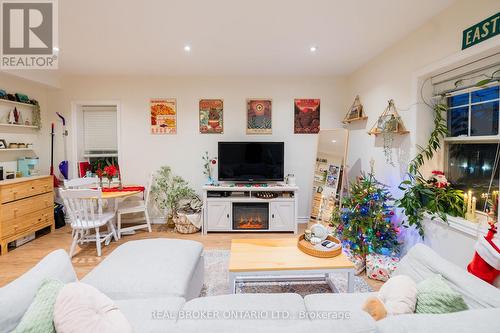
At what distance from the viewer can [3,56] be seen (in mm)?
2830

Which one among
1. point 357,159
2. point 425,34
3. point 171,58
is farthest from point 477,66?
point 171,58

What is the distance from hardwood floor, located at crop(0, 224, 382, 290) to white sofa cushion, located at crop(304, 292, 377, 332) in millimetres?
1211

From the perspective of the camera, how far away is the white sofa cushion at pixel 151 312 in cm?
107

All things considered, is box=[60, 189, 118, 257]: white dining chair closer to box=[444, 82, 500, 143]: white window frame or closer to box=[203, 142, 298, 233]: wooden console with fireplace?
box=[203, 142, 298, 233]: wooden console with fireplace

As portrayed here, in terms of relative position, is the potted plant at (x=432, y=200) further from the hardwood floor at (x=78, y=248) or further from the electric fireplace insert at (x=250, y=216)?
the electric fireplace insert at (x=250, y=216)

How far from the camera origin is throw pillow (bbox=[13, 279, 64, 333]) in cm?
91

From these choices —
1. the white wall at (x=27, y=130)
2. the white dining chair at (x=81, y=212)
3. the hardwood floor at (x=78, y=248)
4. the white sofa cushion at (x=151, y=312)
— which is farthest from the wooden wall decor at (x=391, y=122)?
the white wall at (x=27, y=130)

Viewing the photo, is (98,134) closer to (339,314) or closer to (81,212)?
(81,212)

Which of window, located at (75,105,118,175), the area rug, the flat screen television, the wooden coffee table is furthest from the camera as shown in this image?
window, located at (75,105,118,175)

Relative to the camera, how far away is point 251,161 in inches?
154

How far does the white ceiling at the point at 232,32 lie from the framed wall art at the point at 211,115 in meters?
0.56

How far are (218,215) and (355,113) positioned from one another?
2513 millimetres

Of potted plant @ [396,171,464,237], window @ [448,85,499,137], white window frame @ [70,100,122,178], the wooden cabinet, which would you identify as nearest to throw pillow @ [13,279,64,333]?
potted plant @ [396,171,464,237]

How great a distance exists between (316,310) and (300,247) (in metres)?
0.82
